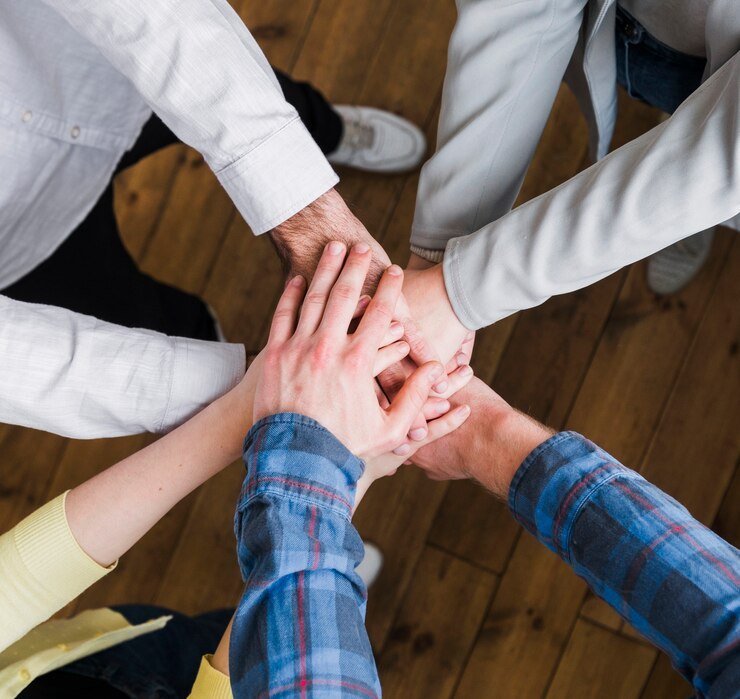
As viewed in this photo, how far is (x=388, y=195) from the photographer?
153 cm

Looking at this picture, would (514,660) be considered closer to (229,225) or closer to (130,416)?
(130,416)

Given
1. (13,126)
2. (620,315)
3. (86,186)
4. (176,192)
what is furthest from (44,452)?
(620,315)

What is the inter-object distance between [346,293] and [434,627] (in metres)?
0.85

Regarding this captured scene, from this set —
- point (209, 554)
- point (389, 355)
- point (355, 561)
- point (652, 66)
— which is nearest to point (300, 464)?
point (355, 561)

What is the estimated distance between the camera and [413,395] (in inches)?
33.0

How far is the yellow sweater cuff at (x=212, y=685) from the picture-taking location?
2.71 feet

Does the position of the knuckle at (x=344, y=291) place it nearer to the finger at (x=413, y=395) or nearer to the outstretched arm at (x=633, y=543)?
the finger at (x=413, y=395)

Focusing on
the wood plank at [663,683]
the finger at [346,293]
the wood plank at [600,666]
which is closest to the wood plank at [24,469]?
the finger at [346,293]

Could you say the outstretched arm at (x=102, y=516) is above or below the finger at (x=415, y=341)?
below

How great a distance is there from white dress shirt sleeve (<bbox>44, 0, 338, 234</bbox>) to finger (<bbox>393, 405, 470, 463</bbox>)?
304mm

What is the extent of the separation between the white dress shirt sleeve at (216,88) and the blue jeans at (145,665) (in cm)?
66

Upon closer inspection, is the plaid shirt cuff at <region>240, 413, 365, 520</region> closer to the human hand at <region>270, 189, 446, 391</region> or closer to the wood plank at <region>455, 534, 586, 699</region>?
the human hand at <region>270, 189, 446, 391</region>

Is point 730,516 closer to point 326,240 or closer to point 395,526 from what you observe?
point 395,526

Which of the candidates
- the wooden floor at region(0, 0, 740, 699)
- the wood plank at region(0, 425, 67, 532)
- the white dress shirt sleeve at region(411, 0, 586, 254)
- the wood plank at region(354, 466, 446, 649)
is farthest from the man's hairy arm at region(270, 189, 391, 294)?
the wood plank at region(0, 425, 67, 532)
